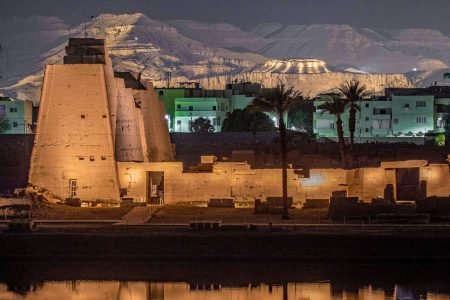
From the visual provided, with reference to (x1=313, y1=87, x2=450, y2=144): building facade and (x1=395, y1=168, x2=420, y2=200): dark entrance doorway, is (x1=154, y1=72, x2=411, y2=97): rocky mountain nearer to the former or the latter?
(x1=313, y1=87, x2=450, y2=144): building facade

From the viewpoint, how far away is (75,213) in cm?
6378

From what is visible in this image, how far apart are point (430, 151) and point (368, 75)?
101 m

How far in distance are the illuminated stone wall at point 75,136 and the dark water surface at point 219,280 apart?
36.6ft

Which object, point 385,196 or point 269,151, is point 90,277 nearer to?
point 385,196

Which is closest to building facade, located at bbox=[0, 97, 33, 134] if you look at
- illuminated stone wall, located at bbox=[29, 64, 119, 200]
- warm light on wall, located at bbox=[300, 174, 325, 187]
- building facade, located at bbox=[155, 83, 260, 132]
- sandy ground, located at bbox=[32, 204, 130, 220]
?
building facade, located at bbox=[155, 83, 260, 132]

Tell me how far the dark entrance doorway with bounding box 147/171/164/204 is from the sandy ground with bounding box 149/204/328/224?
2.54 m

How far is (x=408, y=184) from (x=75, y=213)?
54.6ft

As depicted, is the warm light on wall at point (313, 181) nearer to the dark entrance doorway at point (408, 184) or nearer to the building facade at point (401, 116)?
the dark entrance doorway at point (408, 184)

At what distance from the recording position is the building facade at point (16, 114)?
121 meters

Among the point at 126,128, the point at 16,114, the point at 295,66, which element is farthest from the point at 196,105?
the point at 126,128

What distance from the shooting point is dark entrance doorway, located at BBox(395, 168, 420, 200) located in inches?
2635

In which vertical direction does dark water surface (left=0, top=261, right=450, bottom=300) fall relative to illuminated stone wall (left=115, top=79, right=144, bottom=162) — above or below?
below

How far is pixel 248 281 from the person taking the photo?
50312mm

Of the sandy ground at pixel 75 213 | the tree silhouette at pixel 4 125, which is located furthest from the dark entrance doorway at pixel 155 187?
the tree silhouette at pixel 4 125
